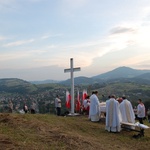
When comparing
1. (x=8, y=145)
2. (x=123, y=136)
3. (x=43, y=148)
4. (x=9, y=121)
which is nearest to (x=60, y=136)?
(x=43, y=148)

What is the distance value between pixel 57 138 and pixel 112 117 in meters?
5.19

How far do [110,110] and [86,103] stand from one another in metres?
7.04

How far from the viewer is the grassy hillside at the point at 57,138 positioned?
931 centimetres

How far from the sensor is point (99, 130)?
1455 centimetres

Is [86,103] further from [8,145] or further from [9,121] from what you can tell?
[8,145]

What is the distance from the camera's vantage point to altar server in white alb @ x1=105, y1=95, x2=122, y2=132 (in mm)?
14531

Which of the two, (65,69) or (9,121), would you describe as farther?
(65,69)

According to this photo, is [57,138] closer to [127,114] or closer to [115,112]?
[115,112]

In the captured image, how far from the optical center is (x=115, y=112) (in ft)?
48.4

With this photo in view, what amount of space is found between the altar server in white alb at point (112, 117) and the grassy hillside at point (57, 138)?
0.38 metres

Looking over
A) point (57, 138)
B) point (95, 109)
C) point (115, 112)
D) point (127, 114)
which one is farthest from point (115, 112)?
point (57, 138)

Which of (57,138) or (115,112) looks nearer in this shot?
(57,138)

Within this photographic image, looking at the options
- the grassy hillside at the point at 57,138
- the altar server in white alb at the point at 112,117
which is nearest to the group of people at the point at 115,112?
the altar server in white alb at the point at 112,117

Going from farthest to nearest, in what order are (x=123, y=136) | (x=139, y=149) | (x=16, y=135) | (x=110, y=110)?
(x=110, y=110) → (x=123, y=136) → (x=139, y=149) → (x=16, y=135)
